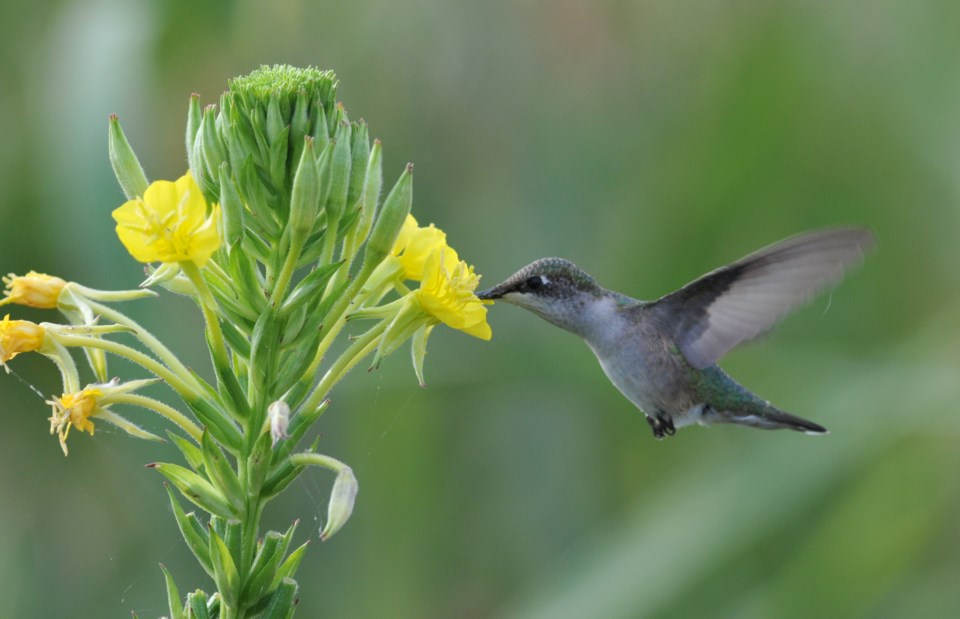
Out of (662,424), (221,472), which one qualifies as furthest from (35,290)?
(662,424)

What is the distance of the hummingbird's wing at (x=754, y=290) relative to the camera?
8.98ft

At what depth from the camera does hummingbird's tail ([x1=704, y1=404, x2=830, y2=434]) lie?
360 cm

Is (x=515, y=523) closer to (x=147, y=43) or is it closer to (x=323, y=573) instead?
(x=323, y=573)

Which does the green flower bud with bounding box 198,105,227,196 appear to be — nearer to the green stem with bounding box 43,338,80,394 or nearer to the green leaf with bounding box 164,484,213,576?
the green stem with bounding box 43,338,80,394

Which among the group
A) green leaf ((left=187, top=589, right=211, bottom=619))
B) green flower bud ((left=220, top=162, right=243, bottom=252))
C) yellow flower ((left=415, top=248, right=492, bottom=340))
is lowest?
green leaf ((left=187, top=589, right=211, bottom=619))

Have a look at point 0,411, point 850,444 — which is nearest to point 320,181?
point 850,444

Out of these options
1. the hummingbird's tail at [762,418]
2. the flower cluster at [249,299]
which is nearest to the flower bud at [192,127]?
the flower cluster at [249,299]

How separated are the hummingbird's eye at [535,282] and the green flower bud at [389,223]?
0.82 meters

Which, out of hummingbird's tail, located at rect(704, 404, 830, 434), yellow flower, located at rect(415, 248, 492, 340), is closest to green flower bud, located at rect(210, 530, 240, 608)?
yellow flower, located at rect(415, 248, 492, 340)

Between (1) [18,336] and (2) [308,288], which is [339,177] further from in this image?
(1) [18,336]

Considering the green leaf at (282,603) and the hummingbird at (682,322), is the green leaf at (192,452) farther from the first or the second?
the hummingbird at (682,322)

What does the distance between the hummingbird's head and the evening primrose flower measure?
1.28 m

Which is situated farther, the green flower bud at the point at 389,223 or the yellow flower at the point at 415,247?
the yellow flower at the point at 415,247

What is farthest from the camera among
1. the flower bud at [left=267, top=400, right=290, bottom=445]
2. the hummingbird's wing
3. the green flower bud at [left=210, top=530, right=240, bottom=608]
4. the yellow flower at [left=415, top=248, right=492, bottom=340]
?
the hummingbird's wing
